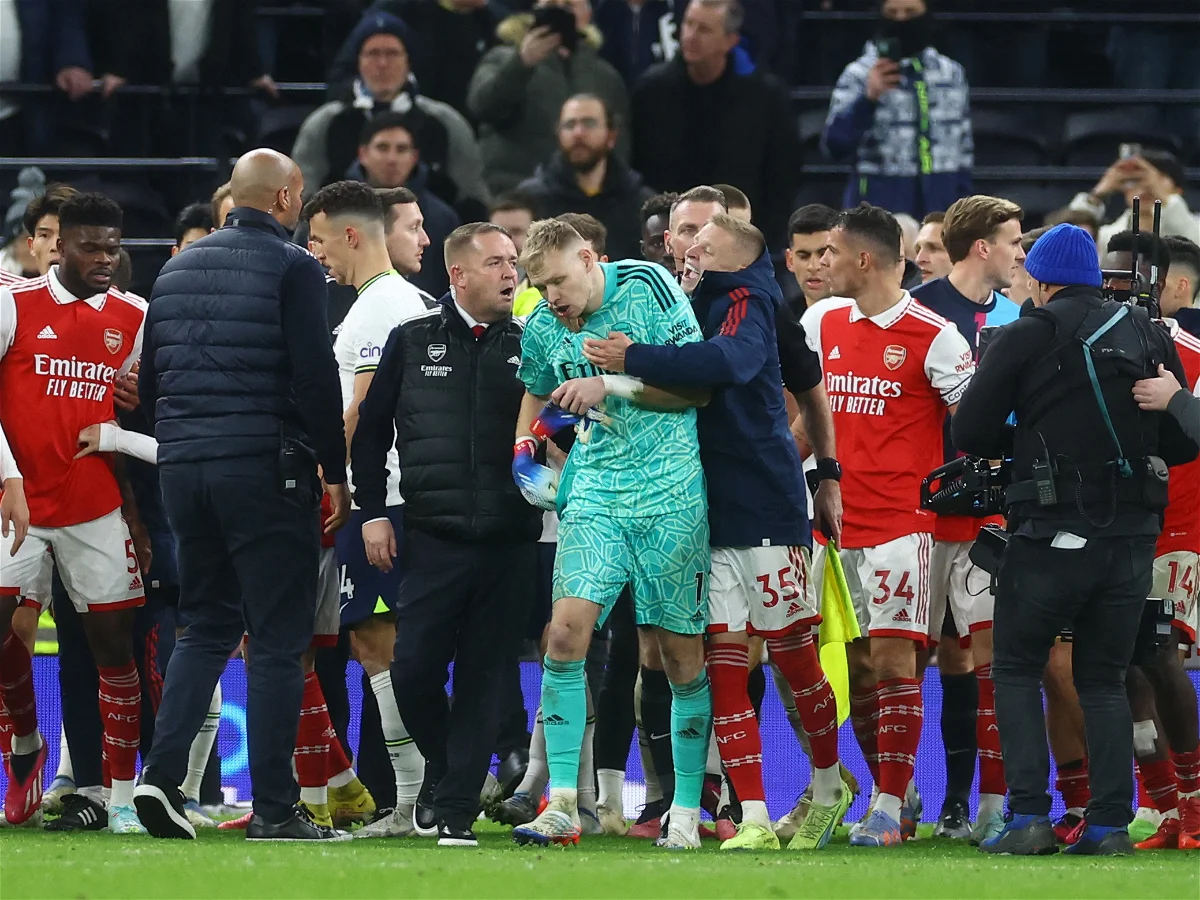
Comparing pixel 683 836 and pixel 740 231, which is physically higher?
pixel 740 231

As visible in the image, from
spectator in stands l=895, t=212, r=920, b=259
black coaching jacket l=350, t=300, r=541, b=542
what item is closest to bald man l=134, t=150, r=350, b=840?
black coaching jacket l=350, t=300, r=541, b=542

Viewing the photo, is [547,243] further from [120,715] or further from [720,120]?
[720,120]

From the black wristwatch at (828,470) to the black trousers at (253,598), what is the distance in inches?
70.8

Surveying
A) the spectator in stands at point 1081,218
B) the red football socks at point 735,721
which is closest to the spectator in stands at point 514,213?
the spectator in stands at point 1081,218

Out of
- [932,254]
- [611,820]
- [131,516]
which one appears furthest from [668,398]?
[932,254]

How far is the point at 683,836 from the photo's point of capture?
663 centimetres

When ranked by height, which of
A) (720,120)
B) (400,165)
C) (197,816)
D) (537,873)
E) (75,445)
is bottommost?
(197,816)

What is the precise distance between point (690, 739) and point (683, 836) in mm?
321

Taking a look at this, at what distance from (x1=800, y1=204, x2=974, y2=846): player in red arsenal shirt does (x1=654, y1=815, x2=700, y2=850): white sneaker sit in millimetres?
861

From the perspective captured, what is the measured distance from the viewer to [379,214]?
7.72 meters

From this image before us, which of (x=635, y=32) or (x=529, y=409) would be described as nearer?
(x=529, y=409)

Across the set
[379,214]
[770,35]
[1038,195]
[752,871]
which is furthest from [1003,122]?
[752,871]

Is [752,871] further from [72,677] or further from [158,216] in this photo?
[158,216]

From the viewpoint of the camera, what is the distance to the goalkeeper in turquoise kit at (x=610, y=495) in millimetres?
6430
